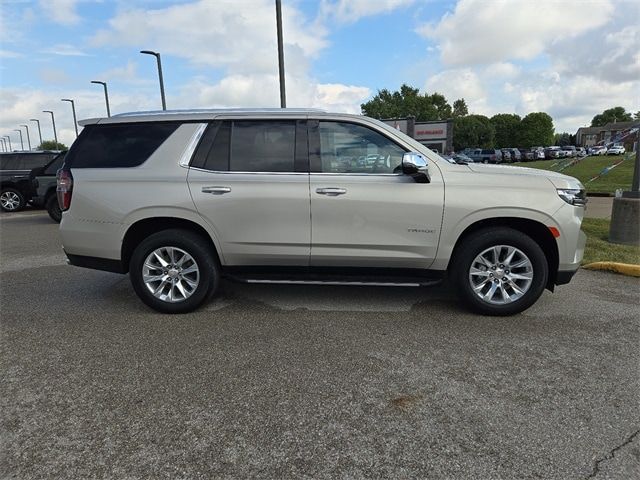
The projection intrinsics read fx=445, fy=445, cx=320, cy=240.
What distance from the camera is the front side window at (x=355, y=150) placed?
4176 mm

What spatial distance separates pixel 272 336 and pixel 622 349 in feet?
9.47

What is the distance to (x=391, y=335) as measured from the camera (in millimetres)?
3865

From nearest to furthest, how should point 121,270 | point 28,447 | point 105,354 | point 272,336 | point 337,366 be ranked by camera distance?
point 28,447
point 337,366
point 105,354
point 272,336
point 121,270

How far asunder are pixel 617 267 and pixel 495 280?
9.00ft

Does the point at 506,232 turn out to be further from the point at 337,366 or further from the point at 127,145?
the point at 127,145

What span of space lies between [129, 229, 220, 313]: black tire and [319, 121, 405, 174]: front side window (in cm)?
141

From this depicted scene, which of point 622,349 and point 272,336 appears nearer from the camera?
point 622,349

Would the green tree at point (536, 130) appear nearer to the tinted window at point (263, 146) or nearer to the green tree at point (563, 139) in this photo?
the green tree at point (563, 139)

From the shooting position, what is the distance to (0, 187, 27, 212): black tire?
46.4 ft

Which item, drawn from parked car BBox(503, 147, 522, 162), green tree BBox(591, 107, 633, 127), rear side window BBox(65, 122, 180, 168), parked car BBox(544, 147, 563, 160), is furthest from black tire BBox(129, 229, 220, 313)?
green tree BBox(591, 107, 633, 127)

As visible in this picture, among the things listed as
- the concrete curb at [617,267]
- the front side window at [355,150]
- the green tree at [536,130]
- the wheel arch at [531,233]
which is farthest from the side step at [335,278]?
the green tree at [536,130]

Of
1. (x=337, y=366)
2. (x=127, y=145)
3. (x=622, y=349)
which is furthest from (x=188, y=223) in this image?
(x=622, y=349)

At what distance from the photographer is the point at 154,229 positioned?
4.47 metres

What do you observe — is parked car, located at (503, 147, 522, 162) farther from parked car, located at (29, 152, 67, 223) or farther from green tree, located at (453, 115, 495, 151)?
parked car, located at (29, 152, 67, 223)
